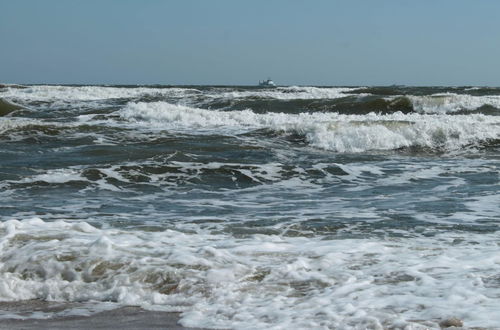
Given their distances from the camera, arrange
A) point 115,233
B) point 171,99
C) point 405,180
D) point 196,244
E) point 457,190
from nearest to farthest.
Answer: point 196,244 → point 115,233 → point 457,190 → point 405,180 → point 171,99

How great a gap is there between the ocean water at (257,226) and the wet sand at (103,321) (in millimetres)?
99

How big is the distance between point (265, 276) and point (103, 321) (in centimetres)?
107

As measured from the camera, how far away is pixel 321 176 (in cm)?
938

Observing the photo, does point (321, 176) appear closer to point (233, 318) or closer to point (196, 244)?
point (196, 244)

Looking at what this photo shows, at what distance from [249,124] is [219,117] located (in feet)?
4.12

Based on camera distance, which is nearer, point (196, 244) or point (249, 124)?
point (196, 244)

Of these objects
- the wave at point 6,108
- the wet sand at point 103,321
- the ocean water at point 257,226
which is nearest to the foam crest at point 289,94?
the wave at point 6,108

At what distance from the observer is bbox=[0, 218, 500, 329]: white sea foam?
11.5 feet

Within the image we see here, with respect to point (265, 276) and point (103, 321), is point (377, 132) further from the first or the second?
point (103, 321)

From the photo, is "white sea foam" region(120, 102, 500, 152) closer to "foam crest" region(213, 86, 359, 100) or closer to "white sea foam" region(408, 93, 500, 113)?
"white sea foam" region(408, 93, 500, 113)

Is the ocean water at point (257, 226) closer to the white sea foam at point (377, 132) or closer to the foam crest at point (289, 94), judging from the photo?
the white sea foam at point (377, 132)

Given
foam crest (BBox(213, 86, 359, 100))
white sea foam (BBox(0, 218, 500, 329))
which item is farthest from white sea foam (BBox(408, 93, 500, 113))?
white sea foam (BBox(0, 218, 500, 329))

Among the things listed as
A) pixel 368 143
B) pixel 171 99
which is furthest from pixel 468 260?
pixel 171 99

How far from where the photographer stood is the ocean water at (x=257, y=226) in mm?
3758
